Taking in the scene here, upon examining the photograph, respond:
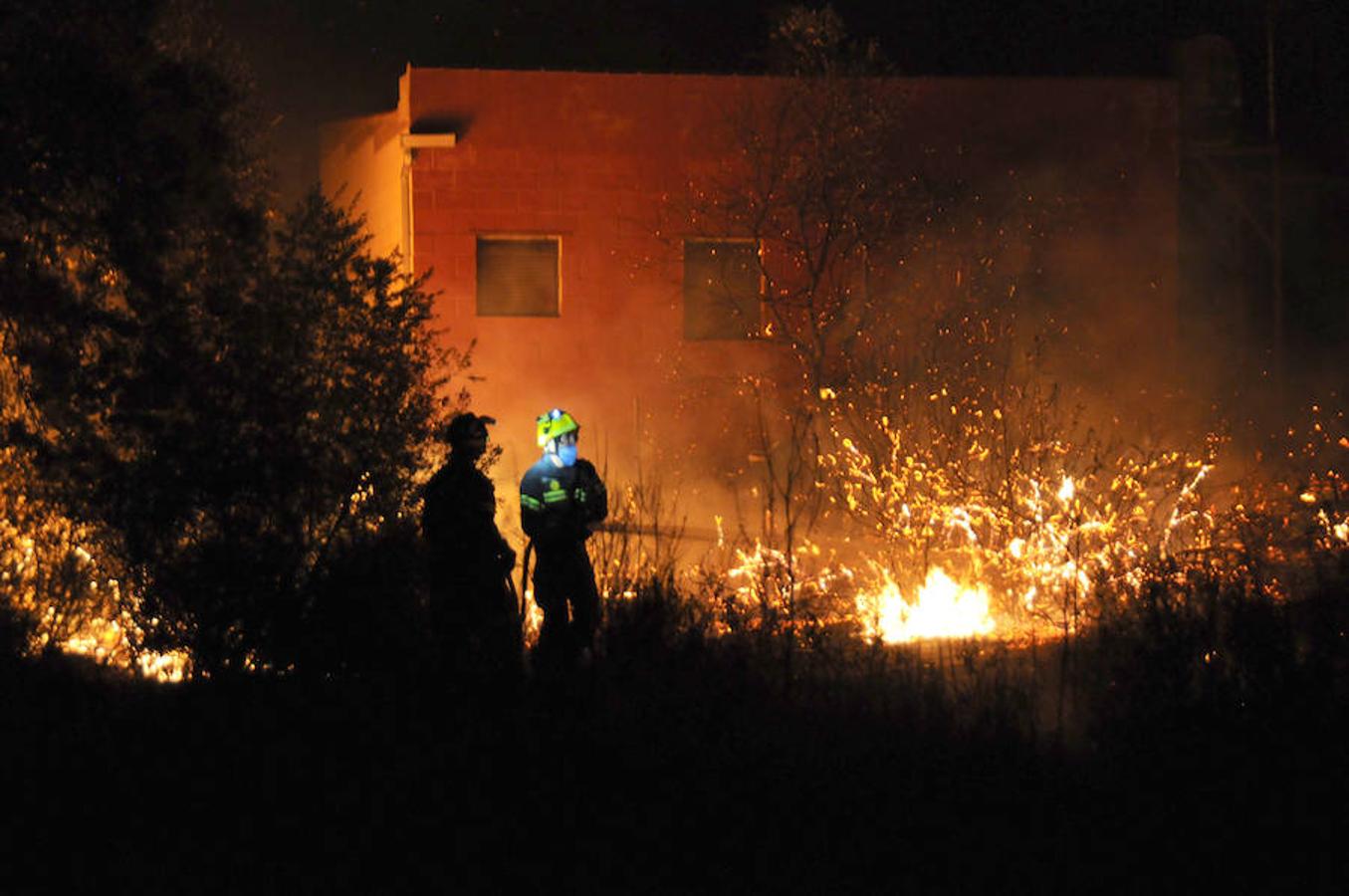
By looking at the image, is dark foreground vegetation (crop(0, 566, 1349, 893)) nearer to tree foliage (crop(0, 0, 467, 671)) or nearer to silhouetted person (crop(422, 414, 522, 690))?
silhouetted person (crop(422, 414, 522, 690))

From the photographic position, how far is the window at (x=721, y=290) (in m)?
15.7

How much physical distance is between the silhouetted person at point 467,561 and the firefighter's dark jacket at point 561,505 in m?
0.68

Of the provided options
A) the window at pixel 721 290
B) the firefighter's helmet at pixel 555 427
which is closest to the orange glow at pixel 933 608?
the firefighter's helmet at pixel 555 427

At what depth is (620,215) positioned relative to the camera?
15.6 m

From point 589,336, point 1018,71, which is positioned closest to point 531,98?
point 589,336

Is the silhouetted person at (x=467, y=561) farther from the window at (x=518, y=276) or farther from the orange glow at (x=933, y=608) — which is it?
the window at (x=518, y=276)

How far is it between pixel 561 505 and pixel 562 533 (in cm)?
19

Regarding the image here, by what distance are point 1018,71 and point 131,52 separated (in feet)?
35.3

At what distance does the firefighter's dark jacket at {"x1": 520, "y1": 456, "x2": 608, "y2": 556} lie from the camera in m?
8.42

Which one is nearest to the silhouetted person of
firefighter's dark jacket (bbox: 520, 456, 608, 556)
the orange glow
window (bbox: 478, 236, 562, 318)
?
firefighter's dark jacket (bbox: 520, 456, 608, 556)

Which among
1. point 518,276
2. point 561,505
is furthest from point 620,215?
point 561,505

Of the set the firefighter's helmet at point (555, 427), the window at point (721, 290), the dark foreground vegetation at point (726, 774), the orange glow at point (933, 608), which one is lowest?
the dark foreground vegetation at point (726, 774)

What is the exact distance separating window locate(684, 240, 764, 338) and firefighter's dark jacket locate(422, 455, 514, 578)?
8328mm

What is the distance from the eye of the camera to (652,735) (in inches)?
260
